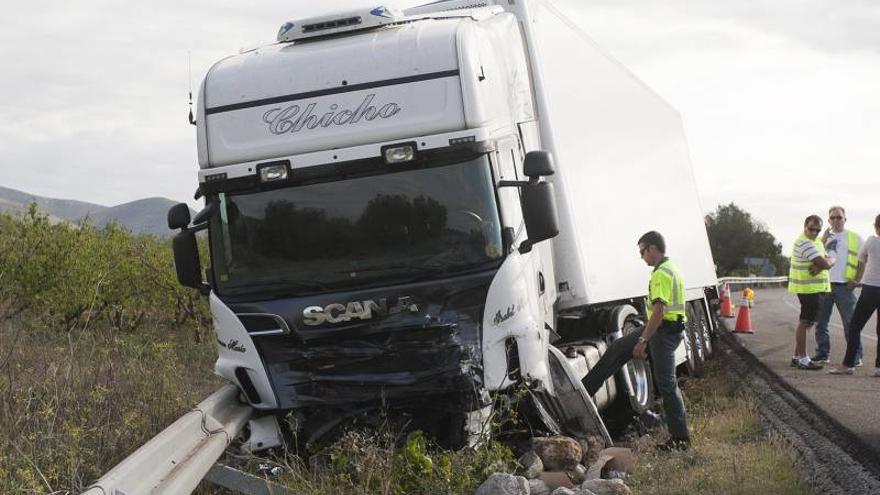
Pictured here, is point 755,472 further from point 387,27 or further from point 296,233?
→ point 387,27

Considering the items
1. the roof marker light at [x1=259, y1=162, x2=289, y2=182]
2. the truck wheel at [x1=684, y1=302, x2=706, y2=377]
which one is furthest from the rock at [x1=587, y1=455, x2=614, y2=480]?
the truck wheel at [x1=684, y1=302, x2=706, y2=377]

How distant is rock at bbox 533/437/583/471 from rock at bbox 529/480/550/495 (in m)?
0.40

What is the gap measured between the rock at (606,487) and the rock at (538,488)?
295mm

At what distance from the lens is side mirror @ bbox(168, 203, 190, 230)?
26.6 ft

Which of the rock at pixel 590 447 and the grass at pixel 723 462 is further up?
the rock at pixel 590 447

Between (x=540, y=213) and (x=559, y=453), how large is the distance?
70.4 inches

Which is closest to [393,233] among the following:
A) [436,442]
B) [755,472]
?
[436,442]

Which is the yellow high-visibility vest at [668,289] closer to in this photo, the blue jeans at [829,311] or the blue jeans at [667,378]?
the blue jeans at [667,378]

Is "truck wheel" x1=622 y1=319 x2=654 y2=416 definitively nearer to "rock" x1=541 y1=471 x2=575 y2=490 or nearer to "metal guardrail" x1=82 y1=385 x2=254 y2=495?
"rock" x1=541 y1=471 x2=575 y2=490

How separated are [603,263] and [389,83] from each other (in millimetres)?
3487

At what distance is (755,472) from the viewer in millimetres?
7355

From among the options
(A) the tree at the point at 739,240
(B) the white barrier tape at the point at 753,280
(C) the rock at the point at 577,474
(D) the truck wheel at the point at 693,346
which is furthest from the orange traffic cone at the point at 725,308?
(A) the tree at the point at 739,240

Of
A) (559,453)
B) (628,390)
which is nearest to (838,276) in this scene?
(628,390)

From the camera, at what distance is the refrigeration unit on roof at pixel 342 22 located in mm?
8312
